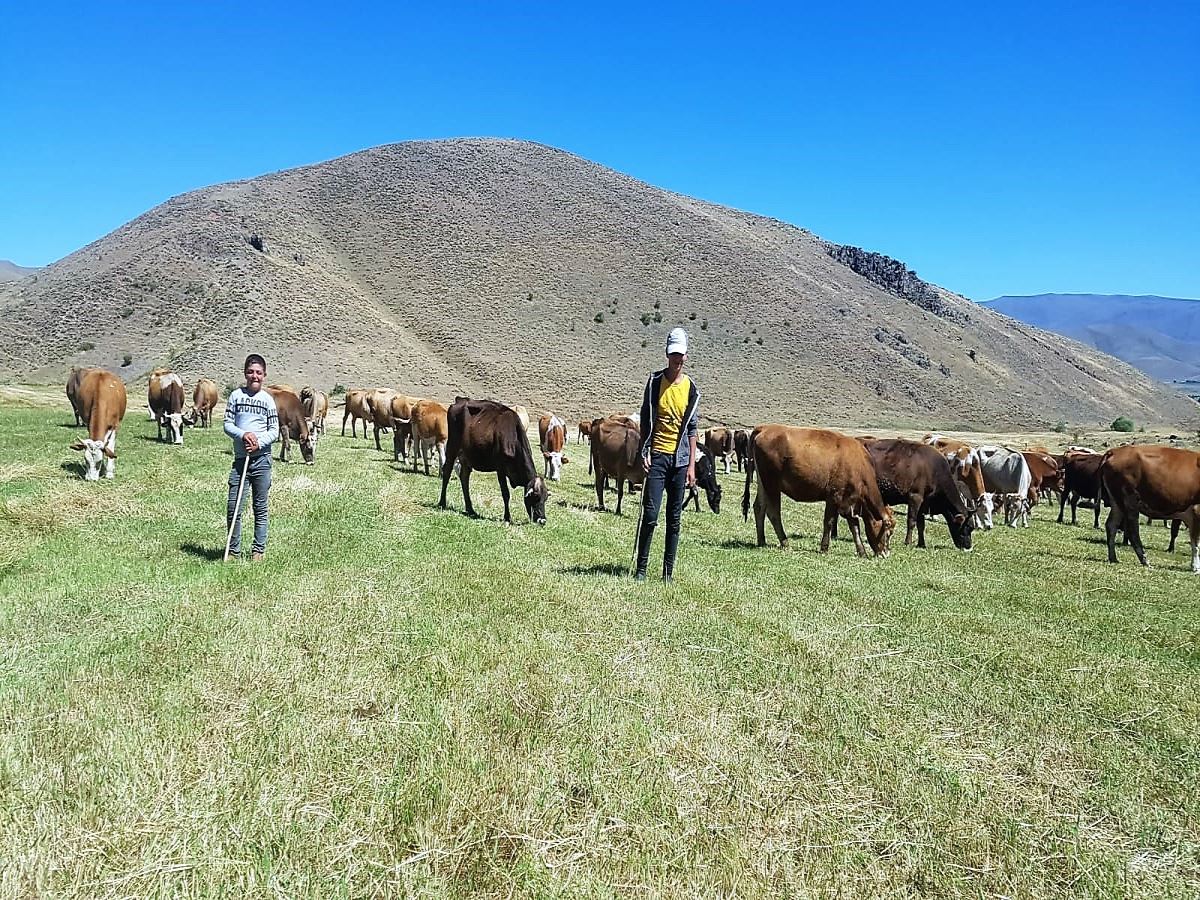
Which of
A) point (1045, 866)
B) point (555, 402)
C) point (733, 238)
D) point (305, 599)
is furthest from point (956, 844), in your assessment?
point (733, 238)

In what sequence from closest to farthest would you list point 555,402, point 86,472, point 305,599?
point 305,599 < point 86,472 < point 555,402

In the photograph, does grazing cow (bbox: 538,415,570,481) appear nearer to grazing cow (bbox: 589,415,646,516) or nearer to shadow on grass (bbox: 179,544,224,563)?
grazing cow (bbox: 589,415,646,516)

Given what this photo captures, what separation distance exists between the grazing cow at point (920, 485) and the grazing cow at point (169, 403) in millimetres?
17176

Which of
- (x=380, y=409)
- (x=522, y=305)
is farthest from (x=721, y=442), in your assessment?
(x=522, y=305)

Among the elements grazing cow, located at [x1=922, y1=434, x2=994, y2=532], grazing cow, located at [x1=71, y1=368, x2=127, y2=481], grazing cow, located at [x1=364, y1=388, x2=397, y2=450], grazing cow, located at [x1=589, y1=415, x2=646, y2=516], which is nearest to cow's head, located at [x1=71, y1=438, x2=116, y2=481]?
grazing cow, located at [x1=71, y1=368, x2=127, y2=481]

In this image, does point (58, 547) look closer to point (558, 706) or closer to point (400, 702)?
point (400, 702)

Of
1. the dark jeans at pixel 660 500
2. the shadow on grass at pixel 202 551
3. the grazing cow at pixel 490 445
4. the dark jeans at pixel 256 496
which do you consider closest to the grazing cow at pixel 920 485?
the grazing cow at pixel 490 445

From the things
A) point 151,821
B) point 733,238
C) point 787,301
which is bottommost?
point 151,821

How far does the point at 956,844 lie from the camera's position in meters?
3.75

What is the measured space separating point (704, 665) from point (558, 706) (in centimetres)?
135

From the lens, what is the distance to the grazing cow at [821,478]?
481 inches

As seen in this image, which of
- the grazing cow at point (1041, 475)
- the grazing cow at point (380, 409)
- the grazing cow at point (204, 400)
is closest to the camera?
the grazing cow at point (1041, 475)

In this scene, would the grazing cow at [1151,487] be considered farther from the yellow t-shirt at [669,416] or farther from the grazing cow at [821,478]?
the yellow t-shirt at [669,416]

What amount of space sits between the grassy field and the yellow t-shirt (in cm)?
145
